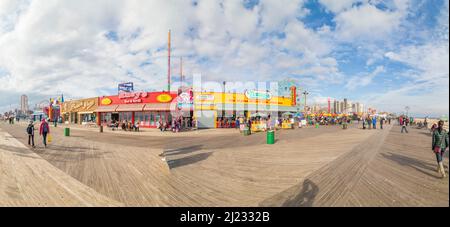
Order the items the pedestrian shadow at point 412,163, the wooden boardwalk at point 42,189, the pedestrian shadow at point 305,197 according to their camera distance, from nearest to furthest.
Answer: the pedestrian shadow at point 305,197 → the wooden boardwalk at point 42,189 → the pedestrian shadow at point 412,163

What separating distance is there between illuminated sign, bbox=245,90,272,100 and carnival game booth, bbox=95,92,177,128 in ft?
41.4

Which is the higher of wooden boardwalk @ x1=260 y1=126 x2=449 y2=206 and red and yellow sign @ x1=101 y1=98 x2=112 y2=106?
red and yellow sign @ x1=101 y1=98 x2=112 y2=106

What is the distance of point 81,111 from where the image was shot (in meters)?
41.4

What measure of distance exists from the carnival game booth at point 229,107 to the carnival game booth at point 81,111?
75.4 feet

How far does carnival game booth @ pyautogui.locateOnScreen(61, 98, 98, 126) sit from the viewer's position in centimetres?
3762

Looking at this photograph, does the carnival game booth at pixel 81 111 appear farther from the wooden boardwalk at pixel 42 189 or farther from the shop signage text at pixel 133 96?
the wooden boardwalk at pixel 42 189

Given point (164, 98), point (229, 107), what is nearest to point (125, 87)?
point (164, 98)

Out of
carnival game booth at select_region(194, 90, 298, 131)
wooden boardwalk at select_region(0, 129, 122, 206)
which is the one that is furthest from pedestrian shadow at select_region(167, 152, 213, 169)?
carnival game booth at select_region(194, 90, 298, 131)

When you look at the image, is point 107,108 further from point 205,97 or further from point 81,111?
point 205,97

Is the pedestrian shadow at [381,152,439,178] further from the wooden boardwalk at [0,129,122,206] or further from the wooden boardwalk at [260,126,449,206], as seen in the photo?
the wooden boardwalk at [0,129,122,206]

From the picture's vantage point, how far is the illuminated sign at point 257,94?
31497 millimetres

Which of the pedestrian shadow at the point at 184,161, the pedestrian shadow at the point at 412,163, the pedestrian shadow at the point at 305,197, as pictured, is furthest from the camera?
the pedestrian shadow at the point at 184,161

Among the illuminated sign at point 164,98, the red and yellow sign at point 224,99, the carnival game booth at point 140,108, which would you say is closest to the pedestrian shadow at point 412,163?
the red and yellow sign at point 224,99

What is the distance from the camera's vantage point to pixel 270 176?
578cm
